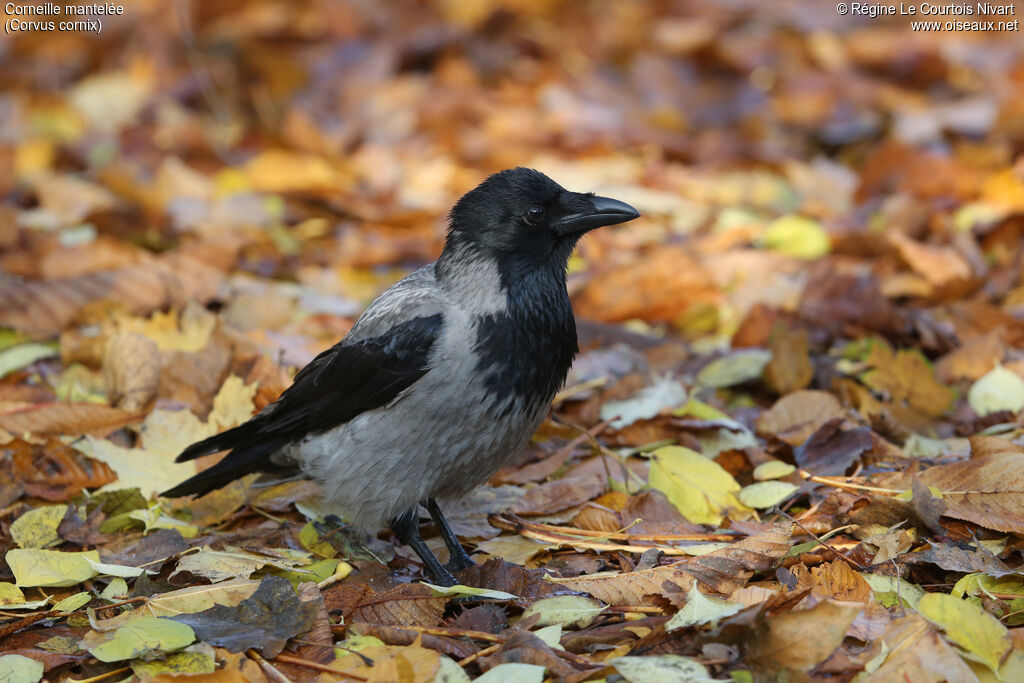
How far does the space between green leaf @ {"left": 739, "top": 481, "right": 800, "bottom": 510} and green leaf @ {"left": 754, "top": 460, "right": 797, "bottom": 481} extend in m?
0.04

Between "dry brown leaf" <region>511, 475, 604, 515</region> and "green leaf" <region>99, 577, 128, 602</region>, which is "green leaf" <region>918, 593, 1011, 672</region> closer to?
"dry brown leaf" <region>511, 475, 604, 515</region>

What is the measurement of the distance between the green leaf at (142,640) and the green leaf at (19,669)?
141 mm

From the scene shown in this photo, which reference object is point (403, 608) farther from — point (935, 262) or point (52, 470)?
point (935, 262)

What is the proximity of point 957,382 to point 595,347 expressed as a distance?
62.7 inches

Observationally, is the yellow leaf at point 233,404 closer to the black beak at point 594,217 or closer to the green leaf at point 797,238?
the black beak at point 594,217

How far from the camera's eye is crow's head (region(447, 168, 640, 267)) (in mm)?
3891

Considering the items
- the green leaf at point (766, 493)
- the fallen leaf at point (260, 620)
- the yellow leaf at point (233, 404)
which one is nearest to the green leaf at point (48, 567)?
the fallen leaf at point (260, 620)

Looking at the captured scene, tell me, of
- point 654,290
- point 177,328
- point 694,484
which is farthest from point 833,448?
point 177,328

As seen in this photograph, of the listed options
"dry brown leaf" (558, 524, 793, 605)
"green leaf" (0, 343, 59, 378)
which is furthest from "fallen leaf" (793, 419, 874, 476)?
"green leaf" (0, 343, 59, 378)

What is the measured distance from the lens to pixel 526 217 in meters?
3.90

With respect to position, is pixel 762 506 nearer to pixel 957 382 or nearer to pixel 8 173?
pixel 957 382

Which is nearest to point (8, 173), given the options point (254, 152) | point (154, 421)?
point (254, 152)

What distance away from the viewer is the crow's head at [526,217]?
3.89 meters

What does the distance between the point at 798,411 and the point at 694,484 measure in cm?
68
